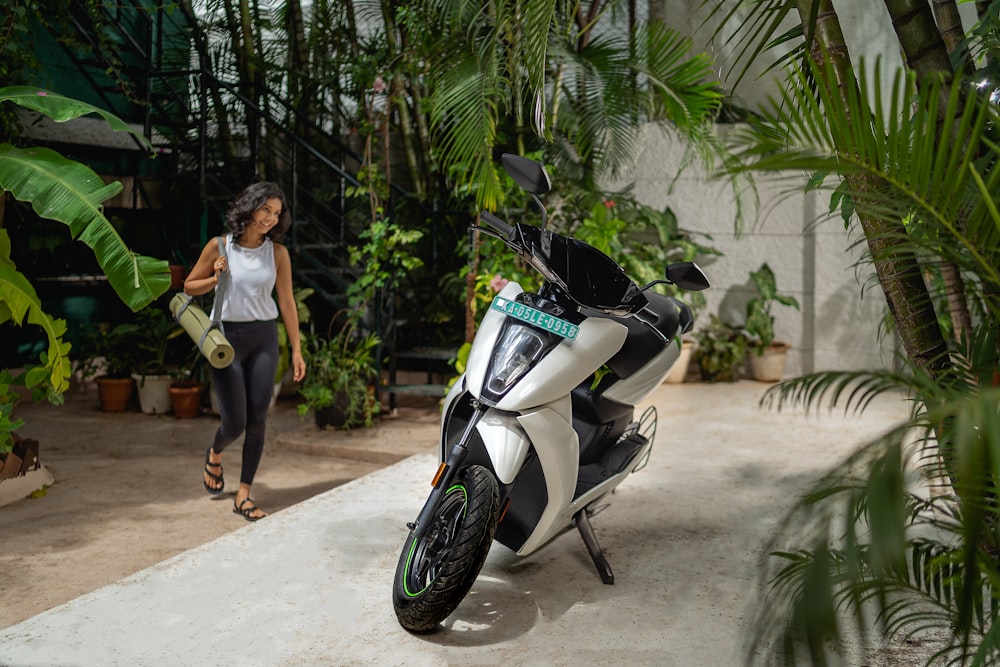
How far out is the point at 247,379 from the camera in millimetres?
3740

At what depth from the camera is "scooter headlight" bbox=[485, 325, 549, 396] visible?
250 centimetres

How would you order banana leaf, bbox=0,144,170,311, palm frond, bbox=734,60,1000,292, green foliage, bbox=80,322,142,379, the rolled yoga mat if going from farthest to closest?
green foliage, bbox=80,322,142,379 < the rolled yoga mat < banana leaf, bbox=0,144,170,311 < palm frond, bbox=734,60,1000,292

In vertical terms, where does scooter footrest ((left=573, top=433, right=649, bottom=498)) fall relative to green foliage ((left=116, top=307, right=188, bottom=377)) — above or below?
above

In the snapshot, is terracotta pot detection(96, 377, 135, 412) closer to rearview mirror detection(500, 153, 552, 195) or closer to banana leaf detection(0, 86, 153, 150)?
banana leaf detection(0, 86, 153, 150)

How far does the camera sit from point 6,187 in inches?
131

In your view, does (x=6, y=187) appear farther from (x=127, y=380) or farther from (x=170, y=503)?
(x=127, y=380)

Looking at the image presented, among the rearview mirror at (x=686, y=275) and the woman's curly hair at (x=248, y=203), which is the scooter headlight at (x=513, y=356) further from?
the woman's curly hair at (x=248, y=203)

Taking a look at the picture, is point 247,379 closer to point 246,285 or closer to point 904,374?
point 246,285

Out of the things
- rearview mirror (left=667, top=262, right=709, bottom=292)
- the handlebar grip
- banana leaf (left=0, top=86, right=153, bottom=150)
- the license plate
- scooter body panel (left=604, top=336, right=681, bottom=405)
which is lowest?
scooter body panel (left=604, top=336, right=681, bottom=405)

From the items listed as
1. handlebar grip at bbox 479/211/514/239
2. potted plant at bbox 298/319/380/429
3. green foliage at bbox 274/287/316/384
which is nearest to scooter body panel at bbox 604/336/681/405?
handlebar grip at bbox 479/211/514/239

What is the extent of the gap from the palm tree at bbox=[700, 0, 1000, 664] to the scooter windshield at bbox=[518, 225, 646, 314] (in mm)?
596

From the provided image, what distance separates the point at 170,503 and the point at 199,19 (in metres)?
4.09

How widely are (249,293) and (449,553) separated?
171 centimetres

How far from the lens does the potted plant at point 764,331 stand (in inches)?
251
